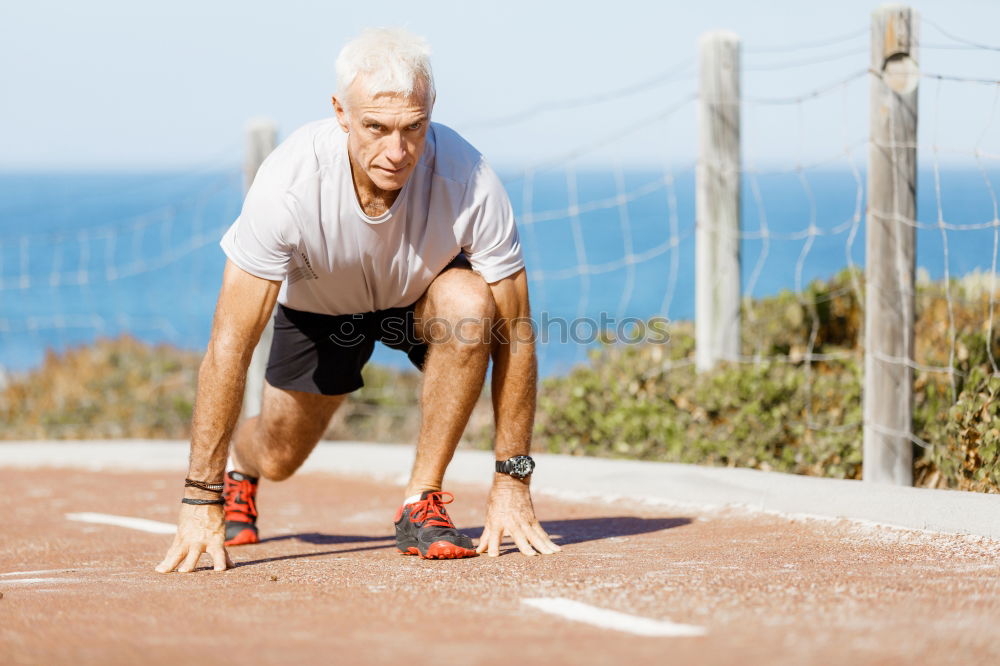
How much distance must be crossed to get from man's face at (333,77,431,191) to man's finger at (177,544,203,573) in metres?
1.31

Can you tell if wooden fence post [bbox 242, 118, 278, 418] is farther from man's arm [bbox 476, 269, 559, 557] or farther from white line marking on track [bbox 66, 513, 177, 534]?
man's arm [bbox 476, 269, 559, 557]

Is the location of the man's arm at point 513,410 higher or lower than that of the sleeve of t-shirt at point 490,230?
lower

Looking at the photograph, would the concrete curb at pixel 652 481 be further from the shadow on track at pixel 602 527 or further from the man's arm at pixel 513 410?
the man's arm at pixel 513 410

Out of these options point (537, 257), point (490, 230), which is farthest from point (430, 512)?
point (537, 257)

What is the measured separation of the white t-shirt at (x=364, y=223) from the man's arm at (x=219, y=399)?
8cm

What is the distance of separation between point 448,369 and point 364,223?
1.90ft

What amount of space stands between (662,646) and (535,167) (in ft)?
19.6

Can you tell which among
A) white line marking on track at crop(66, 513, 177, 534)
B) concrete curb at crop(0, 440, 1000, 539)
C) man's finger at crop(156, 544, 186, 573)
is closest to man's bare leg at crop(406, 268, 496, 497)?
man's finger at crop(156, 544, 186, 573)

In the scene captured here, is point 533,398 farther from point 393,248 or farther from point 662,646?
point 662,646

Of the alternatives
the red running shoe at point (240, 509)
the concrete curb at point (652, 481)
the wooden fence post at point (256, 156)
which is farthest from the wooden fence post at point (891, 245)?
the wooden fence post at point (256, 156)

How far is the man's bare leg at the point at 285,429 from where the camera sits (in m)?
5.34

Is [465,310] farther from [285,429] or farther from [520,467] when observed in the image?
[285,429]

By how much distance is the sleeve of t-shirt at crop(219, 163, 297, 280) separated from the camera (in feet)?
14.5

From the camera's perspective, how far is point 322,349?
16.9 ft
